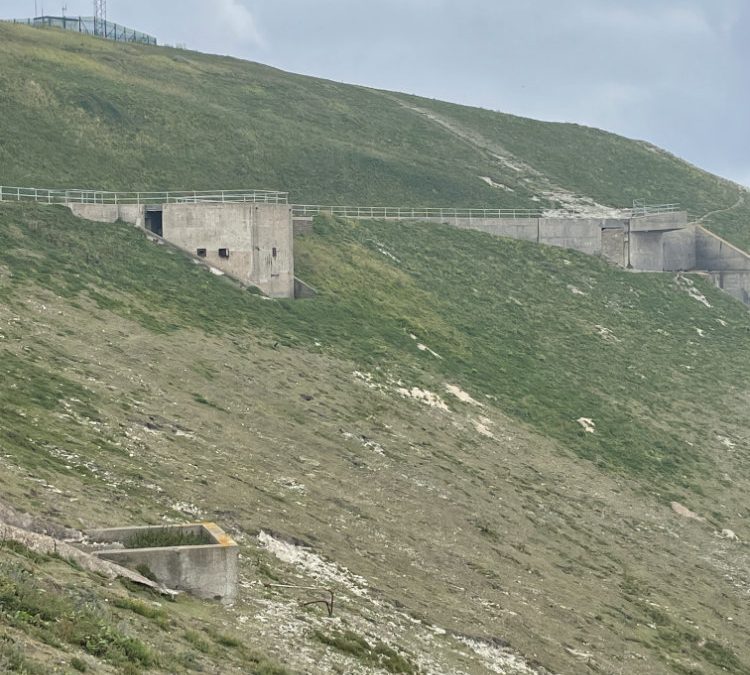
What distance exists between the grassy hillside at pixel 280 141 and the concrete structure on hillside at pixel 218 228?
17.7m

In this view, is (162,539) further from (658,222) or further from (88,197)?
(658,222)

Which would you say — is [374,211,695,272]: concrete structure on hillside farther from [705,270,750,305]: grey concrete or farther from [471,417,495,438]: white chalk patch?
[471,417,495,438]: white chalk patch

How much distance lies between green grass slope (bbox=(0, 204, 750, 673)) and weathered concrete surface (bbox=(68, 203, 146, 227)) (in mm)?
1236

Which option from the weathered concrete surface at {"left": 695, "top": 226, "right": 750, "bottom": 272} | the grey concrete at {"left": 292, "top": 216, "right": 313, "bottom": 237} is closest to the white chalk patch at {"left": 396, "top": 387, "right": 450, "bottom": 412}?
the grey concrete at {"left": 292, "top": 216, "right": 313, "bottom": 237}

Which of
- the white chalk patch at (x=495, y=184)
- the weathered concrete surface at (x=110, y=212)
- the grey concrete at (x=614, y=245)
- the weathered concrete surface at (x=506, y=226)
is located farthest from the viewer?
the white chalk patch at (x=495, y=184)

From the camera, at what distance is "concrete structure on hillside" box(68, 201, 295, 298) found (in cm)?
7156

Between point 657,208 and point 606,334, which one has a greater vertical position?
point 657,208

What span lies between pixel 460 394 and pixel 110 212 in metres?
21.8

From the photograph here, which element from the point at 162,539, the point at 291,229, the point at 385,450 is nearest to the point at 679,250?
the point at 291,229

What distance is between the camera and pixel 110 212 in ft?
238

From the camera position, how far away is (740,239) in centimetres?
13038

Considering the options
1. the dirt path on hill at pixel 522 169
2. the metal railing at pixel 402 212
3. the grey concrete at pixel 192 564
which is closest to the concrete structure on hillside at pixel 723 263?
the dirt path on hill at pixel 522 169

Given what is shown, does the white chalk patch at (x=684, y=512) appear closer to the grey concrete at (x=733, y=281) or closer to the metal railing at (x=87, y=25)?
the grey concrete at (x=733, y=281)

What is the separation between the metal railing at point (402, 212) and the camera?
323 feet
